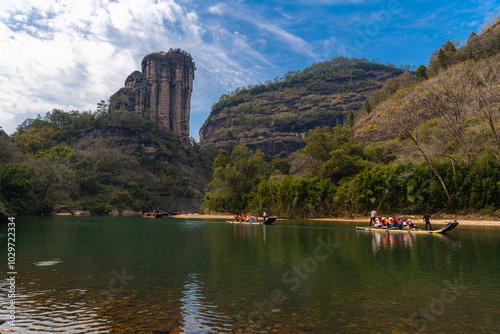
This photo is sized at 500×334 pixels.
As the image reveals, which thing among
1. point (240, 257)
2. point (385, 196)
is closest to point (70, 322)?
point (240, 257)

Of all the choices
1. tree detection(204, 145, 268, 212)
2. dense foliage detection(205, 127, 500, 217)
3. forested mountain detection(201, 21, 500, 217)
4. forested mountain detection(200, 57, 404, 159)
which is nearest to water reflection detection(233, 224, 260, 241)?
dense foliage detection(205, 127, 500, 217)

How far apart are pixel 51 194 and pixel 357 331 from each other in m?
68.5

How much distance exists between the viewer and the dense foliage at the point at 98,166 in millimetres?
55750

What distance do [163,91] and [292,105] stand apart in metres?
70.1

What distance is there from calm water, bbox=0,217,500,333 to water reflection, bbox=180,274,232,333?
2 centimetres

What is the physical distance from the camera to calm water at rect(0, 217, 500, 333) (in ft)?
18.3

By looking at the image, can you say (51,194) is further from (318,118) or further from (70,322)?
(318,118)

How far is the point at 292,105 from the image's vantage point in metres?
165

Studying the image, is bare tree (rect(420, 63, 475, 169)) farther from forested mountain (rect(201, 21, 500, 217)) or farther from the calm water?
the calm water

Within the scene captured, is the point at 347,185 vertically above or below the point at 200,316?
above

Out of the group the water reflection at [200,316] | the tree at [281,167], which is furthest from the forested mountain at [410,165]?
the water reflection at [200,316]

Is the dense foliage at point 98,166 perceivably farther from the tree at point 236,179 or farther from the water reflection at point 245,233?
the water reflection at point 245,233

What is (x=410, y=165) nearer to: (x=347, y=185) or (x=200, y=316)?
(x=347, y=185)

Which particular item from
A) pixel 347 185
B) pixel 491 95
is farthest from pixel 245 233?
pixel 491 95
